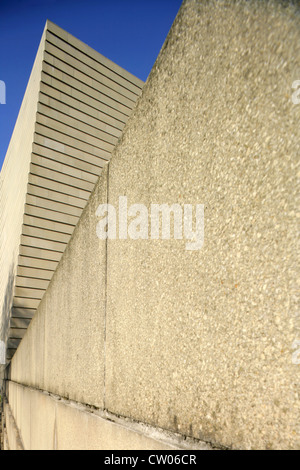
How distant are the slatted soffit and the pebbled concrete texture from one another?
26.2ft

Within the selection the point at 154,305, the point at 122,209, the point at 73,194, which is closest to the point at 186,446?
the point at 154,305

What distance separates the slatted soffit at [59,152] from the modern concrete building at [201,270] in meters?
6.71

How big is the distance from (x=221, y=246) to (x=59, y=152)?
9.54m

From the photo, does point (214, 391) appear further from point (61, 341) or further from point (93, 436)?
point (61, 341)

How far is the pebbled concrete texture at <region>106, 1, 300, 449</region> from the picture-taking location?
1156 millimetres

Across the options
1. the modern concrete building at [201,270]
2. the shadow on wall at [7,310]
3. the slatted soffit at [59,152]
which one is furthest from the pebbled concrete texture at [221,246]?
the shadow on wall at [7,310]

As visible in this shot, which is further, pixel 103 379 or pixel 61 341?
pixel 61 341

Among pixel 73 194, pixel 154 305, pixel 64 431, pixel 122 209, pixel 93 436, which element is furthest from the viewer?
pixel 73 194

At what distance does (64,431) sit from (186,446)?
1613 millimetres

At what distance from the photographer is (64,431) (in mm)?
2645

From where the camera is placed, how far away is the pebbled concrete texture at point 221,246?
1.16 meters

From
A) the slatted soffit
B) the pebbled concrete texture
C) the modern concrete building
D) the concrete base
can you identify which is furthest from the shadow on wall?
the pebbled concrete texture

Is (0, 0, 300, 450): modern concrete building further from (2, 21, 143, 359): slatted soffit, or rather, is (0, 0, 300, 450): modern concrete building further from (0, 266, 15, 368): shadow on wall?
(0, 266, 15, 368): shadow on wall

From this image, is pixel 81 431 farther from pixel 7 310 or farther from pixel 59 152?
pixel 59 152
